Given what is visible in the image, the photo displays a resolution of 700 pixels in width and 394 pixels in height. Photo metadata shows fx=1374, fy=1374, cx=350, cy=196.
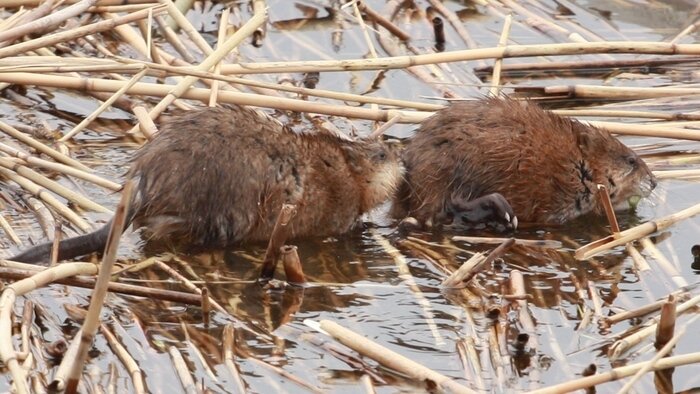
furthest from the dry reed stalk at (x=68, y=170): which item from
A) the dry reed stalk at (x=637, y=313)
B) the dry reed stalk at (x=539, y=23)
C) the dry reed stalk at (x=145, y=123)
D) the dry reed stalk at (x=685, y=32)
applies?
the dry reed stalk at (x=685, y=32)

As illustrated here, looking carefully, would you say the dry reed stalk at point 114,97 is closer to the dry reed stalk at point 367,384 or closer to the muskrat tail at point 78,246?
the muskrat tail at point 78,246

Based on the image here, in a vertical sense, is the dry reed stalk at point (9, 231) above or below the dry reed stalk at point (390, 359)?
above

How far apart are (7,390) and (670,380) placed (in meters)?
2.09

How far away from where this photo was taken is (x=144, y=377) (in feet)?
14.5

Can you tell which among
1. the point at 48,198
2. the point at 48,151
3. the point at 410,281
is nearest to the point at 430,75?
the point at 48,151

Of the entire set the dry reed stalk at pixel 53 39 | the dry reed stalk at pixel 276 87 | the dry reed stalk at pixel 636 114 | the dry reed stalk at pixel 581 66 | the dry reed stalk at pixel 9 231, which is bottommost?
the dry reed stalk at pixel 9 231

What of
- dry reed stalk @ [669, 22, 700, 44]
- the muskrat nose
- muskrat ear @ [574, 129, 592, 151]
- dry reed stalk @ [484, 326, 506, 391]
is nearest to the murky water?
dry reed stalk @ [484, 326, 506, 391]

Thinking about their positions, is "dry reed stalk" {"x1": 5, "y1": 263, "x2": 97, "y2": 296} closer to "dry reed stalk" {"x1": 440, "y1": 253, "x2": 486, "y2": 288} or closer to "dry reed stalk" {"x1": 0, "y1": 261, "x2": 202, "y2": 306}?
"dry reed stalk" {"x1": 0, "y1": 261, "x2": 202, "y2": 306}

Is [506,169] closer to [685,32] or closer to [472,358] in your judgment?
[472,358]

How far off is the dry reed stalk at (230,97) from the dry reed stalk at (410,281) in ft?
2.56

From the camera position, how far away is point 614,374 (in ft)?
13.4

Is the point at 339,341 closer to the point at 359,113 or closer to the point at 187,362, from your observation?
the point at 187,362

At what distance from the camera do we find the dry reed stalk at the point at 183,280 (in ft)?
16.1

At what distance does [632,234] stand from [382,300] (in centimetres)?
115
